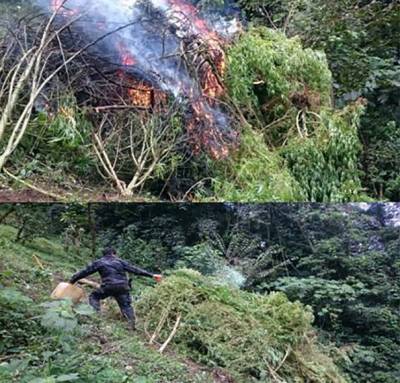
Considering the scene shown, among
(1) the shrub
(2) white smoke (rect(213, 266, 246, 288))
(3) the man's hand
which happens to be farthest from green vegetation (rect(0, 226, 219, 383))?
(1) the shrub

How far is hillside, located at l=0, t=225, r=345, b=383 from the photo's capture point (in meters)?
2.96

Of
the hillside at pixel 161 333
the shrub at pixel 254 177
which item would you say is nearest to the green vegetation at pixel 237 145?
the shrub at pixel 254 177

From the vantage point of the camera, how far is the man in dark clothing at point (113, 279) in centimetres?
353

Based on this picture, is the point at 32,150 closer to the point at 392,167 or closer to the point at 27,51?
the point at 27,51

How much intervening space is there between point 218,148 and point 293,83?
51.4 inches

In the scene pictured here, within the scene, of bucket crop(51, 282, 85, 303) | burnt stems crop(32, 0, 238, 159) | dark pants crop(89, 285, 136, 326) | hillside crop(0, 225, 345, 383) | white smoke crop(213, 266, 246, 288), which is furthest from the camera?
burnt stems crop(32, 0, 238, 159)

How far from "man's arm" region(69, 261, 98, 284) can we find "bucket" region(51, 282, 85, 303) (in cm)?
5

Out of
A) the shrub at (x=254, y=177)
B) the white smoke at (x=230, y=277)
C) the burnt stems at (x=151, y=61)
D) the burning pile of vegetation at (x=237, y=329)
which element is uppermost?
the burnt stems at (x=151, y=61)

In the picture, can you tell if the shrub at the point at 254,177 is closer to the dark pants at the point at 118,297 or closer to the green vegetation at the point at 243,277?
the green vegetation at the point at 243,277

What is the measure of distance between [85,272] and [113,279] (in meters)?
0.17

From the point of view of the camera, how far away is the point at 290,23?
7.46m

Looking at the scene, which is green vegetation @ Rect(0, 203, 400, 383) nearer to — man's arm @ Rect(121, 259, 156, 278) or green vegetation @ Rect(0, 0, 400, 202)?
man's arm @ Rect(121, 259, 156, 278)

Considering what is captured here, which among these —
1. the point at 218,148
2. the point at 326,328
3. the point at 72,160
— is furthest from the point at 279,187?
the point at 72,160

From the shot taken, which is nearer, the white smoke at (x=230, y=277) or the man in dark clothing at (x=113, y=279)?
the man in dark clothing at (x=113, y=279)
